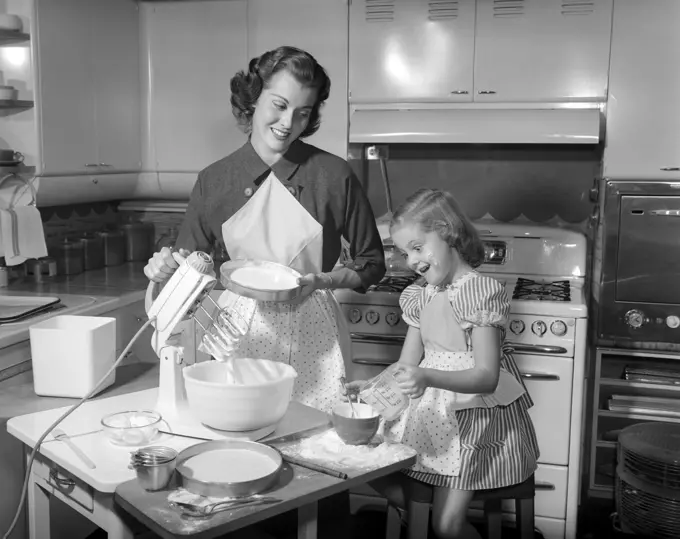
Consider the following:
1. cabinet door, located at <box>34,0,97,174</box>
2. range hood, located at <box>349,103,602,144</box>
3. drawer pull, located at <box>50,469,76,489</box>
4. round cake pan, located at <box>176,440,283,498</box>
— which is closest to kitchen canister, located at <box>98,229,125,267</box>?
cabinet door, located at <box>34,0,97,174</box>

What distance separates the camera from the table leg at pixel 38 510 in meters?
1.68

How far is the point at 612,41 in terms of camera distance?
306cm

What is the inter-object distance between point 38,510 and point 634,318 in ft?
7.46

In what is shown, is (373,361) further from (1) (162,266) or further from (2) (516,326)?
(1) (162,266)

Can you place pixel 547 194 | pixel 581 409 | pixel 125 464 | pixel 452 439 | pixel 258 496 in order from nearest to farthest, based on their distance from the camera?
pixel 258 496 < pixel 125 464 < pixel 452 439 < pixel 581 409 < pixel 547 194

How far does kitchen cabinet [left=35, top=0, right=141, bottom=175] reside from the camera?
2.98m

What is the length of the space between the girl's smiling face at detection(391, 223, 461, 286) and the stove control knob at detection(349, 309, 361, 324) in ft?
3.83

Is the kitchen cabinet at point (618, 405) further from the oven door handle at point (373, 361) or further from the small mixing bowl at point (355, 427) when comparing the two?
the small mixing bowl at point (355, 427)

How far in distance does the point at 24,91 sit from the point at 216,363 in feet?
5.82

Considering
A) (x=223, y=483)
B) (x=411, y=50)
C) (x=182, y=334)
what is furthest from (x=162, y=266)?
(x=411, y=50)

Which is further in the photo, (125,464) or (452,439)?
(452,439)

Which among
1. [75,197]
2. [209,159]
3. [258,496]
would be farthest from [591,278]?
[258,496]

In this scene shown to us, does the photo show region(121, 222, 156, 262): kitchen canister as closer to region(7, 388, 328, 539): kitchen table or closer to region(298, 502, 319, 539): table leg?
region(7, 388, 328, 539): kitchen table

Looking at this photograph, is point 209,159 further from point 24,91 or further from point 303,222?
point 303,222
